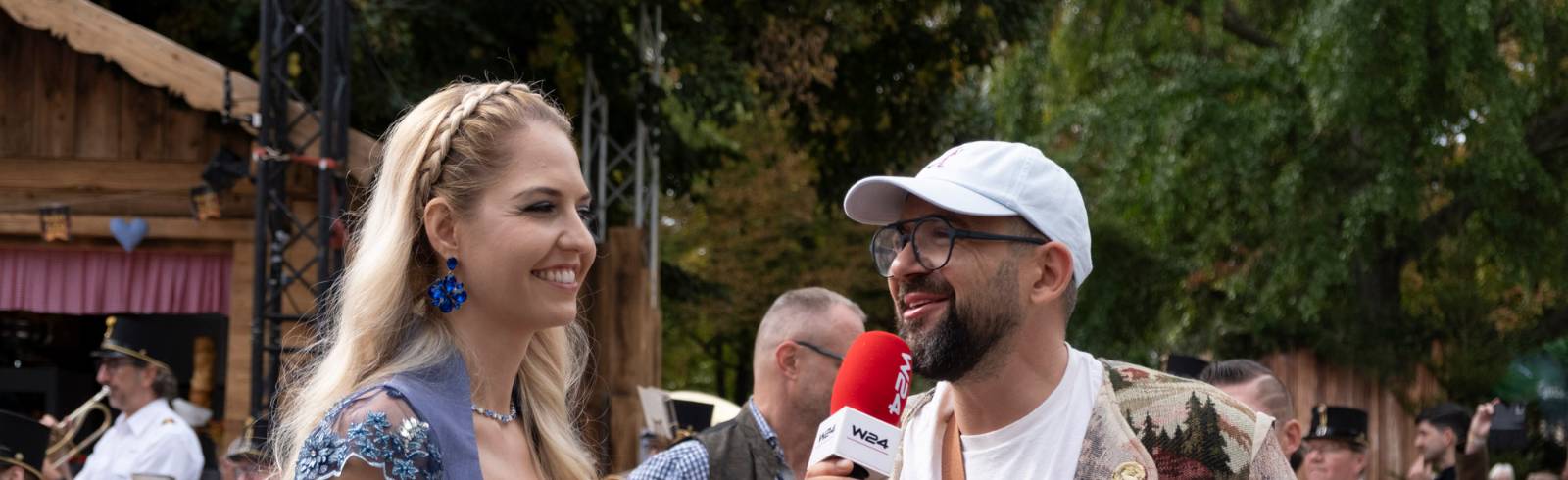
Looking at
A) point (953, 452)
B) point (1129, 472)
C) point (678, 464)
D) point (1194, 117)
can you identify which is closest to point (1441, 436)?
point (1194, 117)

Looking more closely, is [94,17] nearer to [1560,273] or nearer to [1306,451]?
[1306,451]

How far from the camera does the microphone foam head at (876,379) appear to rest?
10.5ft

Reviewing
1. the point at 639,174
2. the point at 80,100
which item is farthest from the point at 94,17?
the point at 639,174

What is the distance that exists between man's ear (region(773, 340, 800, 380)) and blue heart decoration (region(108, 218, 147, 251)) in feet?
29.0

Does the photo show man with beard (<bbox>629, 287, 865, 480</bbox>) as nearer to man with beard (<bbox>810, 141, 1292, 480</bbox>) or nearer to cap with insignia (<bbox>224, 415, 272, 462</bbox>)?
man with beard (<bbox>810, 141, 1292, 480</bbox>)

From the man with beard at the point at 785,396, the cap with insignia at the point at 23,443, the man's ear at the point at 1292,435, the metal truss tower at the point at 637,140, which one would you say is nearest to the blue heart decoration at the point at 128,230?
the metal truss tower at the point at 637,140

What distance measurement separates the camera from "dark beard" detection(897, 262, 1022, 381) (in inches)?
114

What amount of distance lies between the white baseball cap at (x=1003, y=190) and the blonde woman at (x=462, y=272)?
568 mm

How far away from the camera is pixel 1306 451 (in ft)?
26.1

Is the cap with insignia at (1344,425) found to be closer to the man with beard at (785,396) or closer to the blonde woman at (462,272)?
the man with beard at (785,396)

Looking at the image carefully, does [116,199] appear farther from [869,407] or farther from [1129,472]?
[1129,472]

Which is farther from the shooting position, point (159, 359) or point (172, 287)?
point (172, 287)

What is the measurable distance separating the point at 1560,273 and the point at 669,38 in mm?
7916

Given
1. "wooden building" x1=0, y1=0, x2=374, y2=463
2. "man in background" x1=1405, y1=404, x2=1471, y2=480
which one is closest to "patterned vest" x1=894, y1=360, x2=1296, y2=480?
"man in background" x1=1405, y1=404, x2=1471, y2=480
